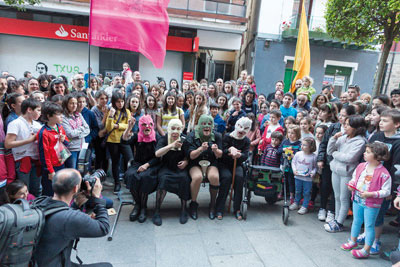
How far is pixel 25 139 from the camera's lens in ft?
11.4

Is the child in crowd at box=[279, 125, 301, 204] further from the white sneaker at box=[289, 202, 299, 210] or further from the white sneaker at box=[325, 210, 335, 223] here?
the white sneaker at box=[325, 210, 335, 223]

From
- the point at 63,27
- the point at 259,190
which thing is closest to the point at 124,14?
the point at 259,190

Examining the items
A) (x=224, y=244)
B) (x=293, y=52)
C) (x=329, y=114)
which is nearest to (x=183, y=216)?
(x=224, y=244)

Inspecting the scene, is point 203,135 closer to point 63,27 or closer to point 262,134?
point 262,134

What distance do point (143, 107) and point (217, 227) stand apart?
3.06 metres

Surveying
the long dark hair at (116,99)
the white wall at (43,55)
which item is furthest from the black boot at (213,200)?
the white wall at (43,55)

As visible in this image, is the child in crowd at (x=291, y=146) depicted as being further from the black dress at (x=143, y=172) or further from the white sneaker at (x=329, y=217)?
the black dress at (x=143, y=172)

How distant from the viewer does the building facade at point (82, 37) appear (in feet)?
41.1

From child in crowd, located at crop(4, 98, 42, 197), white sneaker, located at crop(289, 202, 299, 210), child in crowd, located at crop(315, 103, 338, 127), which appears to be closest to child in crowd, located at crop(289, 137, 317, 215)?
white sneaker, located at crop(289, 202, 299, 210)

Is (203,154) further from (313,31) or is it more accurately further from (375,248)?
(313,31)

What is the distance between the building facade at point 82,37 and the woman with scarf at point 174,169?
9758 mm

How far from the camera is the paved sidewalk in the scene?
10.5 feet

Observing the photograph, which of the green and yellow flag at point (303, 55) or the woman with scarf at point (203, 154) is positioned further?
the green and yellow flag at point (303, 55)

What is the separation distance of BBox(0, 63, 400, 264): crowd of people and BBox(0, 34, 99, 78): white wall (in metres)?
8.89
